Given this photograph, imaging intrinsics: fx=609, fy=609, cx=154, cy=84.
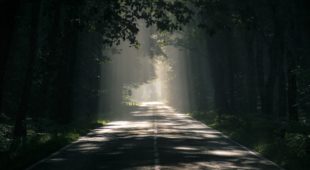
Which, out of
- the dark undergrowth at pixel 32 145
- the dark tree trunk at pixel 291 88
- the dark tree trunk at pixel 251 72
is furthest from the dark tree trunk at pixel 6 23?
the dark tree trunk at pixel 251 72

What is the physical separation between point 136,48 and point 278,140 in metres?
7.43

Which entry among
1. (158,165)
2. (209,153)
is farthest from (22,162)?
(209,153)

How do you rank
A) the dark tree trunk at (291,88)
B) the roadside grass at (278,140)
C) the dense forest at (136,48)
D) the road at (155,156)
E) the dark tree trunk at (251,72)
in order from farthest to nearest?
the dark tree trunk at (251,72) → the dark tree trunk at (291,88) → the dense forest at (136,48) → the roadside grass at (278,140) → the road at (155,156)

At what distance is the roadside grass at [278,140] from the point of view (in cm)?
1661

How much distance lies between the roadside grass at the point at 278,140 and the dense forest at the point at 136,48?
5 centimetres

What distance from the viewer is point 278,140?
21078 mm

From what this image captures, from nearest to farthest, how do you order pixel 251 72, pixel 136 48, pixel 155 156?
pixel 155 156, pixel 136 48, pixel 251 72

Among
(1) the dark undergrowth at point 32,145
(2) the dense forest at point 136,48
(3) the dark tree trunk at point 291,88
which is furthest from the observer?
(3) the dark tree trunk at point 291,88

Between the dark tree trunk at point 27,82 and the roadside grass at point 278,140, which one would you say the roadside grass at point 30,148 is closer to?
the dark tree trunk at point 27,82

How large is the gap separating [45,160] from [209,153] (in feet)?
17.4

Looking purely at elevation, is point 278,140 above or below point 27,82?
below

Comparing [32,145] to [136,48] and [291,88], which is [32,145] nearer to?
[136,48]

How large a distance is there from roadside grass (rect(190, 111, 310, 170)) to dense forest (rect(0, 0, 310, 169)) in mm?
54

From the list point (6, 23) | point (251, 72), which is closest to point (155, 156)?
point (6, 23)
